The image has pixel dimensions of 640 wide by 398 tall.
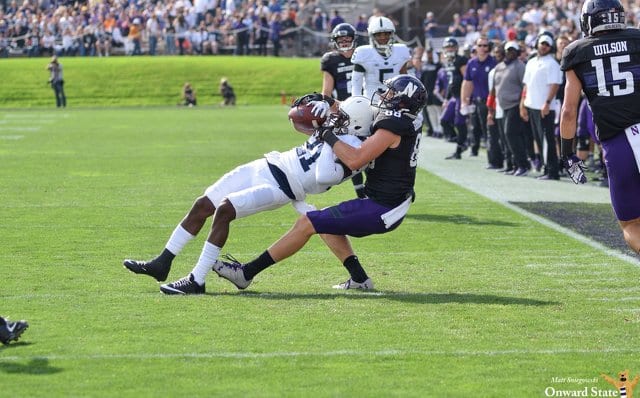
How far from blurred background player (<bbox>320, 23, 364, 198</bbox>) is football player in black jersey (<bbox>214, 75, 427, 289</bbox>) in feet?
14.5

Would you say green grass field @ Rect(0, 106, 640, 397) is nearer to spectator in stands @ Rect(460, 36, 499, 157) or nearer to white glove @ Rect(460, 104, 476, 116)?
spectator in stands @ Rect(460, 36, 499, 157)

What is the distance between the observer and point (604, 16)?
691 cm

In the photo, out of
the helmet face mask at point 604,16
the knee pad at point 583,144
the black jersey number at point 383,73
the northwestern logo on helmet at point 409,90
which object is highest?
the helmet face mask at point 604,16

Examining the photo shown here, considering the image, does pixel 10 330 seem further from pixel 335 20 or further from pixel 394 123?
pixel 335 20

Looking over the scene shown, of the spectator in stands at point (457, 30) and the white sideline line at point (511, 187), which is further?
the spectator in stands at point (457, 30)

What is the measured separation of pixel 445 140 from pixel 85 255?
14654 millimetres

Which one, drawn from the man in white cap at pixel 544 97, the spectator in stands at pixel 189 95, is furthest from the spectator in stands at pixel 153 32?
the man in white cap at pixel 544 97

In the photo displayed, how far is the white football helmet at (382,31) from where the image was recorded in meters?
11.4

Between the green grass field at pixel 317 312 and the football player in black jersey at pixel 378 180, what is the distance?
0.96 ft

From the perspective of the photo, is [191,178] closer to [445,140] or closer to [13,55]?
[445,140]

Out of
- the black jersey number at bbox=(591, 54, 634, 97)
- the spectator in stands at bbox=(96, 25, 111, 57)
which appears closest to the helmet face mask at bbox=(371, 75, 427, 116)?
the black jersey number at bbox=(591, 54, 634, 97)

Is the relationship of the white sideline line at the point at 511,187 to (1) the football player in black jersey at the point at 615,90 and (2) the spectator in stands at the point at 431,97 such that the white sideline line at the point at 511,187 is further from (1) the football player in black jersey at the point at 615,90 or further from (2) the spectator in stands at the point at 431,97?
(2) the spectator in stands at the point at 431,97

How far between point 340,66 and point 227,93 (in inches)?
997

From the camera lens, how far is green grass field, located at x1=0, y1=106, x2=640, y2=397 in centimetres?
541
